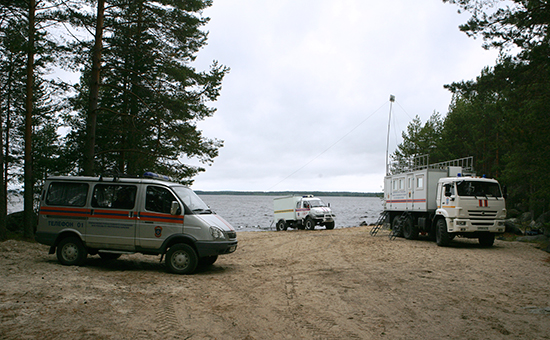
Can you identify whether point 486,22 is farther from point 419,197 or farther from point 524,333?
point 524,333

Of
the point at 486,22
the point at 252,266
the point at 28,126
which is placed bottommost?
the point at 252,266

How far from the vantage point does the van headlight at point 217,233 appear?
9367 mm

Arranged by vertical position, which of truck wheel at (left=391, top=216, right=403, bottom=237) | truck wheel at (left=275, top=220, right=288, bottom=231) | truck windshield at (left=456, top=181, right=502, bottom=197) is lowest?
truck wheel at (left=275, top=220, right=288, bottom=231)

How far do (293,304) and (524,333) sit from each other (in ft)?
10.9

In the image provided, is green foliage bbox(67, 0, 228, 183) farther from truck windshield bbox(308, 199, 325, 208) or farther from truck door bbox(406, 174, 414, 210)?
truck windshield bbox(308, 199, 325, 208)

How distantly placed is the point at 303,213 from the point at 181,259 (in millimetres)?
21104

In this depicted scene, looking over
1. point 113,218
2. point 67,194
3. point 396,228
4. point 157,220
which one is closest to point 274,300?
point 157,220

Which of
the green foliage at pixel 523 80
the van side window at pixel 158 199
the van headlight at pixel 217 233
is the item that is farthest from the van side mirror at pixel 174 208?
the green foliage at pixel 523 80

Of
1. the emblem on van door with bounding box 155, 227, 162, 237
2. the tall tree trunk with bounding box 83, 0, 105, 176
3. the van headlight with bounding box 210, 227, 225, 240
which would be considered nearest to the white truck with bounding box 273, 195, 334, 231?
the tall tree trunk with bounding box 83, 0, 105, 176

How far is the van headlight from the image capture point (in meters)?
A: 9.37

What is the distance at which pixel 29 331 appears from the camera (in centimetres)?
475

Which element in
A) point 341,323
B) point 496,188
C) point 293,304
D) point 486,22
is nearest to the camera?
point 341,323

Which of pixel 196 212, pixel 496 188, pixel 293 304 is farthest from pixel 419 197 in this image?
pixel 293 304

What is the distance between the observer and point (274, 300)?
22.8 ft
